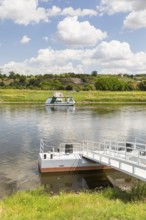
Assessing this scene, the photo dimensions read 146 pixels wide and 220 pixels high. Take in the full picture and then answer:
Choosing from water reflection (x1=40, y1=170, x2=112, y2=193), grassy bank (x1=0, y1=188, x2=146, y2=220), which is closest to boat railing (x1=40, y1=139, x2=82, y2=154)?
water reflection (x1=40, y1=170, x2=112, y2=193)

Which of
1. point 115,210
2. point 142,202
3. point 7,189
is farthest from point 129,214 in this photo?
point 7,189

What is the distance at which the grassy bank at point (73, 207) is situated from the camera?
Answer: 12.0 metres

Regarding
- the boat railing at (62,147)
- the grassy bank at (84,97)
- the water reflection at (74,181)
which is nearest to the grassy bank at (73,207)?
the water reflection at (74,181)

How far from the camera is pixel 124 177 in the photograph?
23.9m

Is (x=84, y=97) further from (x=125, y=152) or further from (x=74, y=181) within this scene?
(x=125, y=152)

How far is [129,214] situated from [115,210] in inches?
29.7

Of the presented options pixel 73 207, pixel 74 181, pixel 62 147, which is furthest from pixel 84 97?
pixel 73 207

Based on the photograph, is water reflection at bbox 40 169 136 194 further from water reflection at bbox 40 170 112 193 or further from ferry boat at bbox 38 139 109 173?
ferry boat at bbox 38 139 109 173

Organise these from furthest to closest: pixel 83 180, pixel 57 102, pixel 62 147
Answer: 1. pixel 57 102
2. pixel 62 147
3. pixel 83 180

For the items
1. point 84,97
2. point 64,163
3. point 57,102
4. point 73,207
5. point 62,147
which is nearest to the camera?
point 73,207

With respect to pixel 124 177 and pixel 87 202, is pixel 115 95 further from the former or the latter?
pixel 87 202

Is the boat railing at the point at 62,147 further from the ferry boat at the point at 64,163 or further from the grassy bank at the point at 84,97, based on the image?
the grassy bank at the point at 84,97

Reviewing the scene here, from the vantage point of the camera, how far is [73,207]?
14266 mm

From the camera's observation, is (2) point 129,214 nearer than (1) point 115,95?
Yes
